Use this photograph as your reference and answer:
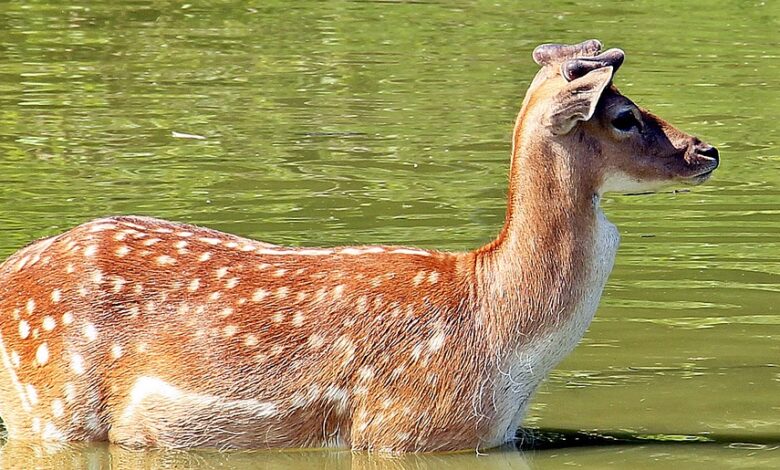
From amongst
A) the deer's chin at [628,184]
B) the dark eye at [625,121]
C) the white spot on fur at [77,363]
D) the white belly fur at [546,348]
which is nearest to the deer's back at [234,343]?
the white spot on fur at [77,363]

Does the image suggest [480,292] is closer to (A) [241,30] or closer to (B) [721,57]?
(B) [721,57]

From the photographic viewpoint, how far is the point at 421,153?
48.5 feet

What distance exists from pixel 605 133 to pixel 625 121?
11 centimetres

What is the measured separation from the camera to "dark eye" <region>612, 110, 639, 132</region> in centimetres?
808

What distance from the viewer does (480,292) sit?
27.0 ft

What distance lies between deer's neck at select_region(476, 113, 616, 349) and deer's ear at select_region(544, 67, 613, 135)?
121 millimetres

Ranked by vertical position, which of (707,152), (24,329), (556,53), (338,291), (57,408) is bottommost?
(57,408)

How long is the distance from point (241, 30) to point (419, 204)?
825 centimetres

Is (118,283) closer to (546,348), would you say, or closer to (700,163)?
(546,348)

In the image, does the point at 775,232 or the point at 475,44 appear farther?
the point at 475,44

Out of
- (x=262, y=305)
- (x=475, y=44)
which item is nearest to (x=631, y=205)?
(x=262, y=305)

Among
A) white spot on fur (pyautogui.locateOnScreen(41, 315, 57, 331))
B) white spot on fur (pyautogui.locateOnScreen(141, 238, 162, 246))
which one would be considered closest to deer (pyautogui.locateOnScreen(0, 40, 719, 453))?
white spot on fur (pyautogui.locateOnScreen(41, 315, 57, 331))

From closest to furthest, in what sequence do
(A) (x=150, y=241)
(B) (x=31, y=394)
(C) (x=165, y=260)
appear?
1. (B) (x=31, y=394)
2. (C) (x=165, y=260)
3. (A) (x=150, y=241)

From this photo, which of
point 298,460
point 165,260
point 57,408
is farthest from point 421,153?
point 57,408
